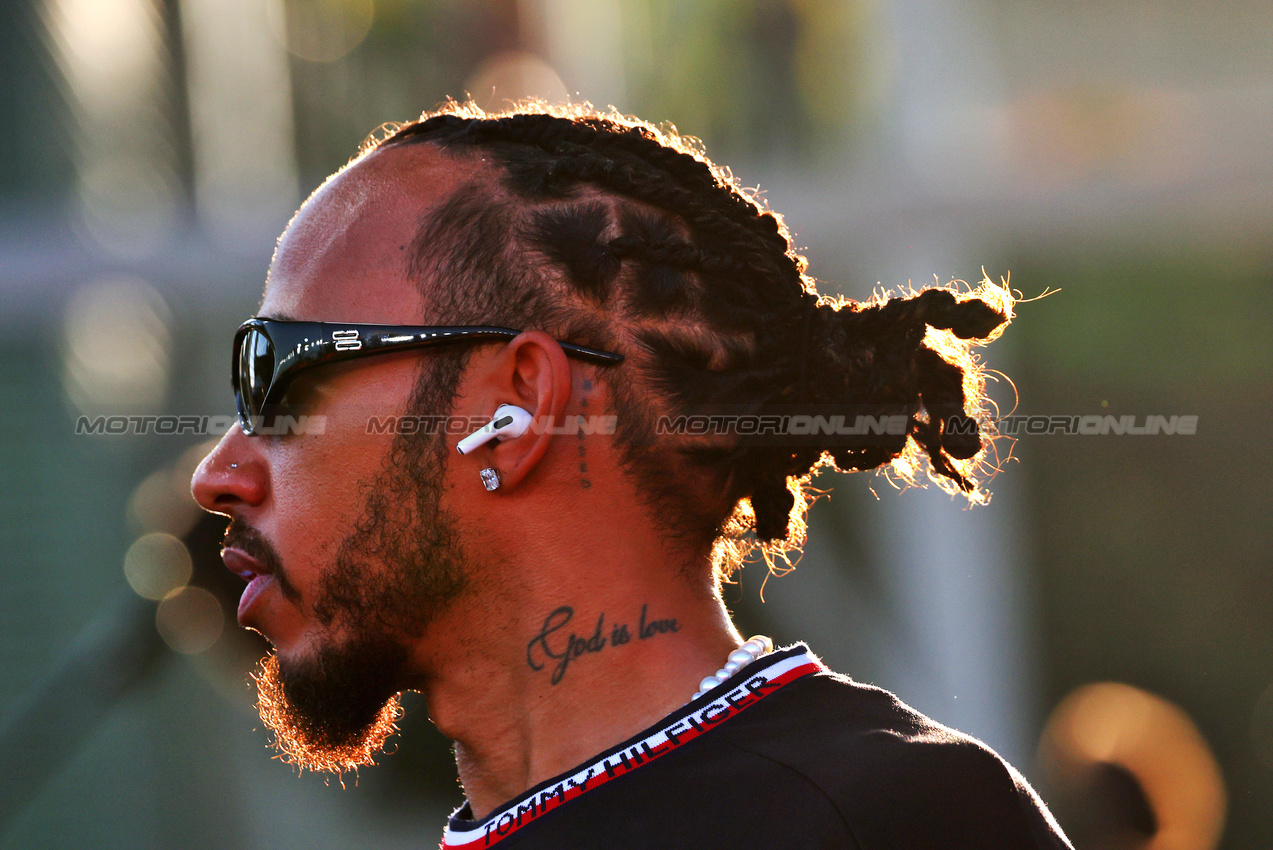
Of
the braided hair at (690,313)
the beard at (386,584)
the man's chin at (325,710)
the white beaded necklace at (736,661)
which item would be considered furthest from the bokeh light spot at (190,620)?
the white beaded necklace at (736,661)

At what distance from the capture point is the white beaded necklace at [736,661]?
1569mm

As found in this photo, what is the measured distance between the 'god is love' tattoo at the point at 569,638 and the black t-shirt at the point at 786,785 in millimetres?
157

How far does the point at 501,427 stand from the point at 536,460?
84 millimetres

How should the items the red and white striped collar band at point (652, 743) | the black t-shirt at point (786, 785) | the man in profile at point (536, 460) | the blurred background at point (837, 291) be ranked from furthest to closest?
the blurred background at point (837, 291)
the man in profile at point (536, 460)
the red and white striped collar band at point (652, 743)
the black t-shirt at point (786, 785)

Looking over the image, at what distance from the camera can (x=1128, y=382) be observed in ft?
14.9

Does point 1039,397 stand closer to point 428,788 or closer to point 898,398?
point 898,398

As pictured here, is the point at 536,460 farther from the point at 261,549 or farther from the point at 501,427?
the point at 261,549

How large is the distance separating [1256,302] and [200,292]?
525cm

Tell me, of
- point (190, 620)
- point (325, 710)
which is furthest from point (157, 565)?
point (325, 710)

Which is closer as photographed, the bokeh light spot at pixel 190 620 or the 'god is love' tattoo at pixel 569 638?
the 'god is love' tattoo at pixel 569 638

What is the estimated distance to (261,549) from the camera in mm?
1803

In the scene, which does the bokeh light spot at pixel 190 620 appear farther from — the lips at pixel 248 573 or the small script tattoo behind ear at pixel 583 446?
the small script tattoo behind ear at pixel 583 446

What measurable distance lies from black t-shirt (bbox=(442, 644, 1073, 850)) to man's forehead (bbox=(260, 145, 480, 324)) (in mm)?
853

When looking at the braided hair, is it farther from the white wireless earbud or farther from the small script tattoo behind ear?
the white wireless earbud
